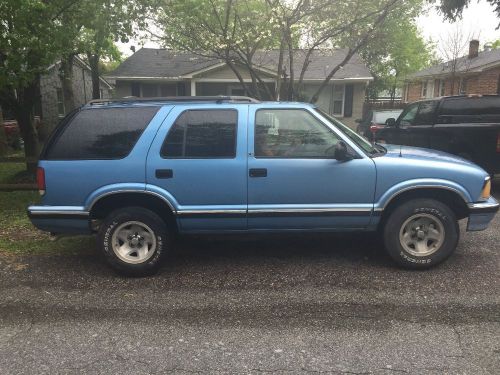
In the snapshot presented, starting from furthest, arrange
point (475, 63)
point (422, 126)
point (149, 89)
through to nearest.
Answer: point (475, 63)
point (149, 89)
point (422, 126)

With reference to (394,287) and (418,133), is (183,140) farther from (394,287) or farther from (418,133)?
(418,133)

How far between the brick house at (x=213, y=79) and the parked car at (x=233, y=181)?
1576 centimetres

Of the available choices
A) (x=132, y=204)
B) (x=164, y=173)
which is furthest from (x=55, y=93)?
(x=164, y=173)

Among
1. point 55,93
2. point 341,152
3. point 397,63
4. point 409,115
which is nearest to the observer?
point 341,152

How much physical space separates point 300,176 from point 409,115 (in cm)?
625

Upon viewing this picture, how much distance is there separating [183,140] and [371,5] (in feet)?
20.7

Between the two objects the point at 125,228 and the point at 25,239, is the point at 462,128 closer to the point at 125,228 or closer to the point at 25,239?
the point at 125,228

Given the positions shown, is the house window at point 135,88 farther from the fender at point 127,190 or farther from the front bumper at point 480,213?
the front bumper at point 480,213

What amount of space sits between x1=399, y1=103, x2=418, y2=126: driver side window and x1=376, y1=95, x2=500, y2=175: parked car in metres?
0.12

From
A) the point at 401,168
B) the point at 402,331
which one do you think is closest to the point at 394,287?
the point at 402,331

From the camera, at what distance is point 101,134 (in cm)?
456

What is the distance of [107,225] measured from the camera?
4.57m

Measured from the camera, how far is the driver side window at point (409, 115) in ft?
31.4

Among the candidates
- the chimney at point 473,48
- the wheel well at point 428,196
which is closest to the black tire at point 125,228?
the wheel well at point 428,196
